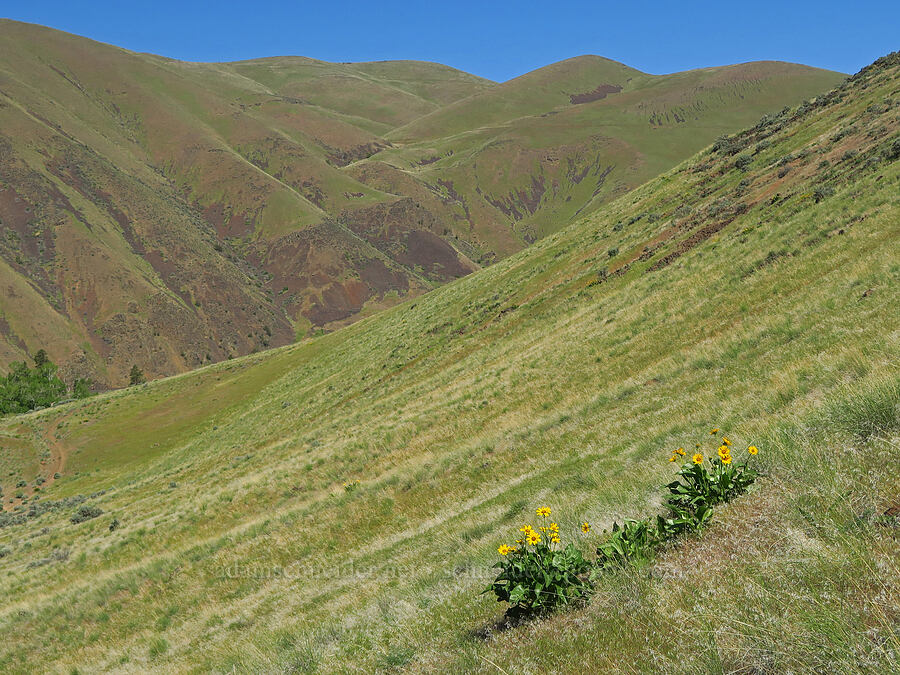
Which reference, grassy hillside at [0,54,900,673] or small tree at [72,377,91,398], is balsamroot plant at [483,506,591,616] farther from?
small tree at [72,377,91,398]

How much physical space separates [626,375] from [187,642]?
12.9 meters

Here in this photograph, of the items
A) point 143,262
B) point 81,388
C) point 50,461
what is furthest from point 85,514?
point 143,262

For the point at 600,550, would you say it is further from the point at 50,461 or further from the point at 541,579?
the point at 50,461

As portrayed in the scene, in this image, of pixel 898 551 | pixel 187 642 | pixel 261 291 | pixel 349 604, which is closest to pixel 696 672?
pixel 898 551

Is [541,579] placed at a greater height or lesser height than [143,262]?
lesser

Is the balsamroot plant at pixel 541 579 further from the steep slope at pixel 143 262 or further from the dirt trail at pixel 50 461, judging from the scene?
the steep slope at pixel 143 262

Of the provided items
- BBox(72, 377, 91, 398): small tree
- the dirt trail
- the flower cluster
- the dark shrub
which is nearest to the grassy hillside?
the flower cluster

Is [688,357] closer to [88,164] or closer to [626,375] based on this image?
[626,375]

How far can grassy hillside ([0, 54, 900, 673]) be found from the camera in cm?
370

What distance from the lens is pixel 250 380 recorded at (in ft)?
194

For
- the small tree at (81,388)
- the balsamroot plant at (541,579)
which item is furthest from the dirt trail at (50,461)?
the balsamroot plant at (541,579)

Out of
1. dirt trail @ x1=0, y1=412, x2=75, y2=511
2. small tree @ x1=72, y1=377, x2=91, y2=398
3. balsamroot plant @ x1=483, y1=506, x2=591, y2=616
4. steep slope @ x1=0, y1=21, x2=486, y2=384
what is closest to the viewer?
balsamroot plant @ x1=483, y1=506, x2=591, y2=616

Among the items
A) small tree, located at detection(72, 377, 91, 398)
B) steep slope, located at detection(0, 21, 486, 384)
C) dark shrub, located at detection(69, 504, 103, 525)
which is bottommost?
dark shrub, located at detection(69, 504, 103, 525)

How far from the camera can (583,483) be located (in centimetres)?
907
